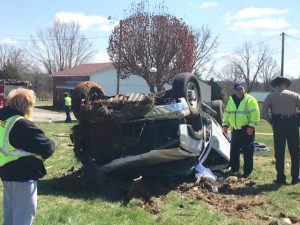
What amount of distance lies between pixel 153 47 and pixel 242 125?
82.7 ft

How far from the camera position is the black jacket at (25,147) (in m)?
4.30

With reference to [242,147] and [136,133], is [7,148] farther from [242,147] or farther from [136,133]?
[242,147]

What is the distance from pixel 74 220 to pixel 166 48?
29424 mm

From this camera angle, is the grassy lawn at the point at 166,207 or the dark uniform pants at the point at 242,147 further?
the dark uniform pants at the point at 242,147

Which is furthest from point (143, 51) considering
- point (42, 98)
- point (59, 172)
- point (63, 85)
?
point (42, 98)

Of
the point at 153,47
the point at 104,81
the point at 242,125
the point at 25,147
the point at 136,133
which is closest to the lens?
the point at 25,147

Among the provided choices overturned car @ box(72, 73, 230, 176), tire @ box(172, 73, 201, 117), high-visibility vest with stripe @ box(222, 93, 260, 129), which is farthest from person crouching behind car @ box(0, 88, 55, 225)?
high-visibility vest with stripe @ box(222, 93, 260, 129)

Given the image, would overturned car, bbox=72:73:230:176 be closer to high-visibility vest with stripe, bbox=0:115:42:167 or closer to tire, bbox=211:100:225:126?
tire, bbox=211:100:225:126

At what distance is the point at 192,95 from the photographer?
8852 mm

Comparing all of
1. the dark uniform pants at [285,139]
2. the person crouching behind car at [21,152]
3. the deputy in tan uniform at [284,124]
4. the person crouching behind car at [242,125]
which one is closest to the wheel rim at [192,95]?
the person crouching behind car at [242,125]

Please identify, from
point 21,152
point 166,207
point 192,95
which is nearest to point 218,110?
point 192,95

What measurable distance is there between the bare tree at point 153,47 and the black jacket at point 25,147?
97.3ft

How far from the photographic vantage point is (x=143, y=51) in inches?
1358

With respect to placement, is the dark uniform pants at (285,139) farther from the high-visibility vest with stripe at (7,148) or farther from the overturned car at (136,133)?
the high-visibility vest with stripe at (7,148)
